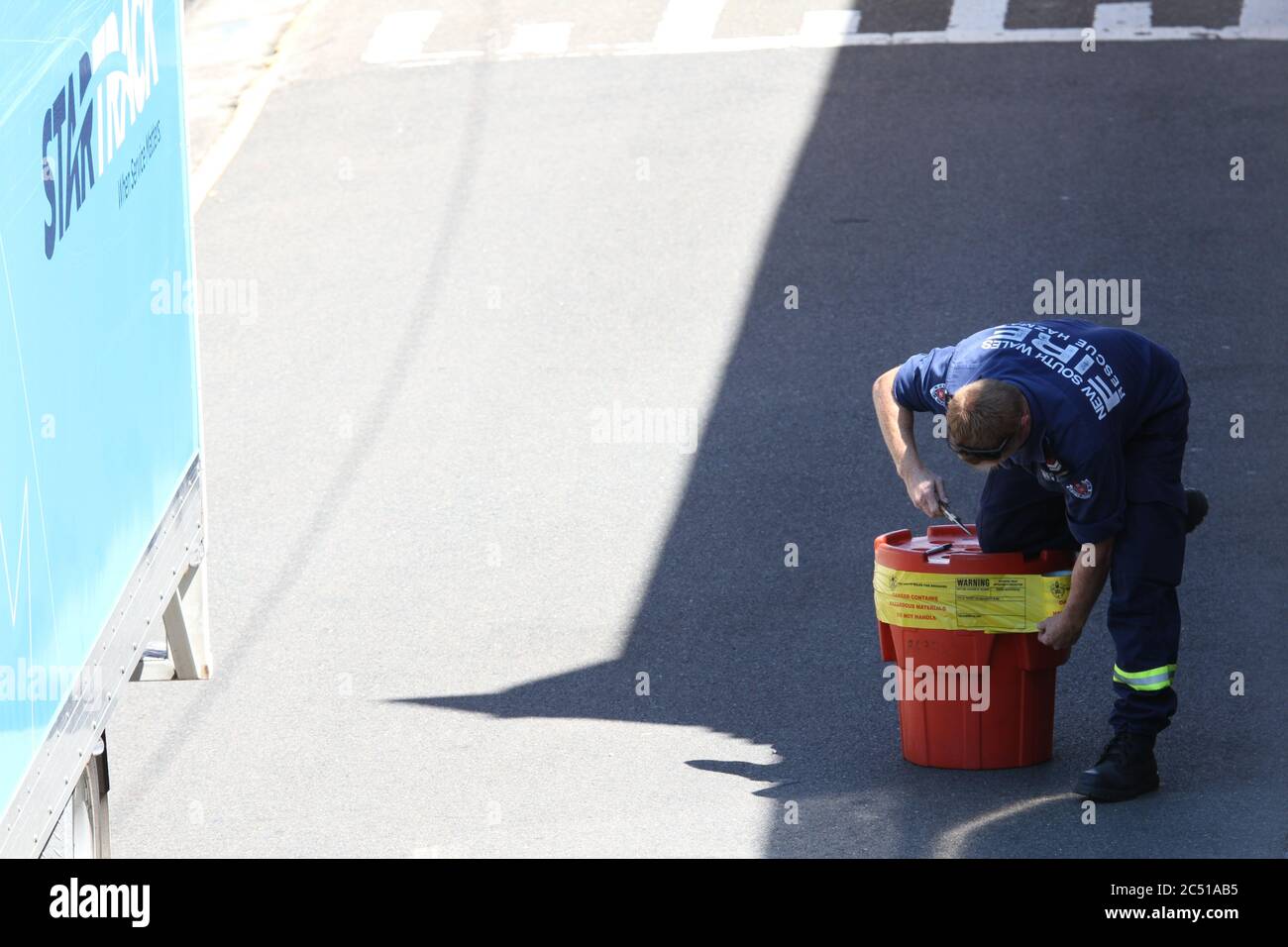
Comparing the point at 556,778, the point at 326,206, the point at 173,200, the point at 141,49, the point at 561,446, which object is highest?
the point at 326,206

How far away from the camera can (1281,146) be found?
41.3 ft

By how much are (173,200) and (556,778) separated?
103 inches

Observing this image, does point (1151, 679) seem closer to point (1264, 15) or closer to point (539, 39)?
point (1264, 15)

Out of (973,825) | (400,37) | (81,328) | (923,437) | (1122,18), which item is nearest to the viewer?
(81,328)

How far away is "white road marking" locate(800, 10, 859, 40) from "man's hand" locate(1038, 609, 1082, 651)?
9.96 m

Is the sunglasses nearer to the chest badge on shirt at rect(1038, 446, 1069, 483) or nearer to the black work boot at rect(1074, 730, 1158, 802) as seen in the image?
the chest badge on shirt at rect(1038, 446, 1069, 483)

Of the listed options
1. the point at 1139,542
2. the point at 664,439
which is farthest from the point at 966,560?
the point at 664,439

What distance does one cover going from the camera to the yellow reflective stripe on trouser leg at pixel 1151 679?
20.0ft

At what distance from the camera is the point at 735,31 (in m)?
15.4

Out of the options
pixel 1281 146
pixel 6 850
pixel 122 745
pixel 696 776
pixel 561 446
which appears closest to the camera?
pixel 6 850

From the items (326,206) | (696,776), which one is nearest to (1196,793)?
(696,776)

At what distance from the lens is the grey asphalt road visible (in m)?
6.61

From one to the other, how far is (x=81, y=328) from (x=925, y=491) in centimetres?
306
